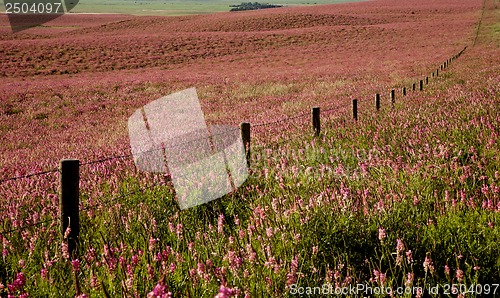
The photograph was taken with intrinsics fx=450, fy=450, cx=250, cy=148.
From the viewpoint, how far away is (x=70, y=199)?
434 cm

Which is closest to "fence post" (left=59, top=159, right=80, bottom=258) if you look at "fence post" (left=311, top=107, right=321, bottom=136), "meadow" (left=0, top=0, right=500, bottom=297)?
"meadow" (left=0, top=0, right=500, bottom=297)

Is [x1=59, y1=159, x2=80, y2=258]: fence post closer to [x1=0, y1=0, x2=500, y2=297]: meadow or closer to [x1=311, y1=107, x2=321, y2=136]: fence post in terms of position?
[x1=0, y1=0, x2=500, y2=297]: meadow

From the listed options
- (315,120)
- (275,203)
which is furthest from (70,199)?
(315,120)

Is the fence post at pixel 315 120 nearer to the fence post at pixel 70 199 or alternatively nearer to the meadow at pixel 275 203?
the meadow at pixel 275 203

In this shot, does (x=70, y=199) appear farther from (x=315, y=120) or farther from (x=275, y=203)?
(x=315, y=120)

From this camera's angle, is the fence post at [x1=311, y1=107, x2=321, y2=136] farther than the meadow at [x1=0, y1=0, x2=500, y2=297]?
Yes

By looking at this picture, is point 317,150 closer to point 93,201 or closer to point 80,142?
point 93,201

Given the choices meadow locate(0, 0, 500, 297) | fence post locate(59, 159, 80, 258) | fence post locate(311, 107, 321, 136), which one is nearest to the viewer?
meadow locate(0, 0, 500, 297)

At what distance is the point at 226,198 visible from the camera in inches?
217

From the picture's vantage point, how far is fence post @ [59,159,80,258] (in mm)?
4309

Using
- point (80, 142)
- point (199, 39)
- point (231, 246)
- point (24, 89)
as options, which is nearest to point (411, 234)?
point (231, 246)

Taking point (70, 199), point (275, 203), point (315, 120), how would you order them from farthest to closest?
point (315, 120) → point (70, 199) → point (275, 203)

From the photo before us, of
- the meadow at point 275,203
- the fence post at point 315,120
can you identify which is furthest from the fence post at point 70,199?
the fence post at point 315,120

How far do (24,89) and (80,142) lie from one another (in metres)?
16.7
